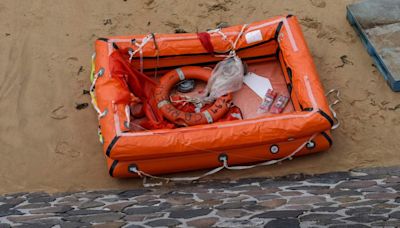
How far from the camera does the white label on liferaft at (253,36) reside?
502 centimetres

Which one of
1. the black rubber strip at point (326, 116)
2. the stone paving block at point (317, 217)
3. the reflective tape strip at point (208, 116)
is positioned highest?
the reflective tape strip at point (208, 116)

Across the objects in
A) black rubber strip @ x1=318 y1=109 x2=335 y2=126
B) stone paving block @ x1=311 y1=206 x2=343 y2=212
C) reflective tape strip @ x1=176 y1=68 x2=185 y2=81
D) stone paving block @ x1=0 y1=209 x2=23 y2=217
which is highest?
reflective tape strip @ x1=176 y1=68 x2=185 y2=81

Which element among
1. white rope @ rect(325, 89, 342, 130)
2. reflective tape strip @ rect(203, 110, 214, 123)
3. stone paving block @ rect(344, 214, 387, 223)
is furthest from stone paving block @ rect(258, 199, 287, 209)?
white rope @ rect(325, 89, 342, 130)

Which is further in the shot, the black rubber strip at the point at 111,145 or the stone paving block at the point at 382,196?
the black rubber strip at the point at 111,145

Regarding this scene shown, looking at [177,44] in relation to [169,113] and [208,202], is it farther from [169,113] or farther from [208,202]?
[208,202]

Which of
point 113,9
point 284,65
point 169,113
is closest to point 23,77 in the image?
point 113,9

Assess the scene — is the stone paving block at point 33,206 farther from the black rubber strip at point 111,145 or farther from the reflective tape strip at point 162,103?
the reflective tape strip at point 162,103

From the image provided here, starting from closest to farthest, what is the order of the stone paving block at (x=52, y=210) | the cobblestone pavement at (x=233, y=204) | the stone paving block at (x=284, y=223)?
the stone paving block at (x=284, y=223) → the cobblestone pavement at (x=233, y=204) → the stone paving block at (x=52, y=210)

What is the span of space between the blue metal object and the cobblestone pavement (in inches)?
Answer: 41.9

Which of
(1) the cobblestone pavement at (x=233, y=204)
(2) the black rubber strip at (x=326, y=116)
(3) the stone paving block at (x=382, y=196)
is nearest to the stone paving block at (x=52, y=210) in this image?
(1) the cobblestone pavement at (x=233, y=204)

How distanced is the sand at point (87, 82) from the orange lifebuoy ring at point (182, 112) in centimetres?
48

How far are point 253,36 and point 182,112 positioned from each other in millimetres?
943

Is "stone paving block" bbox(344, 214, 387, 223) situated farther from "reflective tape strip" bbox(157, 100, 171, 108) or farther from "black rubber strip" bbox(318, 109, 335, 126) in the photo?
"reflective tape strip" bbox(157, 100, 171, 108)

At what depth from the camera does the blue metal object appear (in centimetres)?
506
